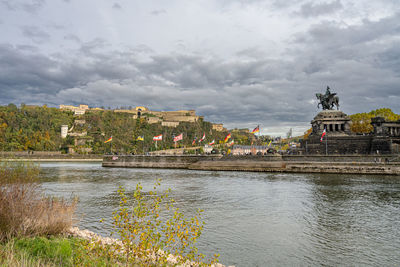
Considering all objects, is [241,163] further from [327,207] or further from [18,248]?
[18,248]

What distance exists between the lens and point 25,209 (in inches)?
397

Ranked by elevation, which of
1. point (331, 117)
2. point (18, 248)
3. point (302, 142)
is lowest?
point (18, 248)

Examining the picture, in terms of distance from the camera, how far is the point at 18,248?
27.9 ft

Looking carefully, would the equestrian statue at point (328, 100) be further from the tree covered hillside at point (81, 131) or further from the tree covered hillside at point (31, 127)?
the tree covered hillside at point (31, 127)

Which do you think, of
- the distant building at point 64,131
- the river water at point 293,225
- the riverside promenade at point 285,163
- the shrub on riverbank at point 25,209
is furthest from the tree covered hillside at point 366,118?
the distant building at point 64,131

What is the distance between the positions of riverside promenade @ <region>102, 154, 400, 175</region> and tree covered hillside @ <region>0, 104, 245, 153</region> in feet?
245

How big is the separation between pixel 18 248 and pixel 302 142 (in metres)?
64.2

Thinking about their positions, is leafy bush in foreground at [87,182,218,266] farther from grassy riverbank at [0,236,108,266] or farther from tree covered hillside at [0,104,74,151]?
tree covered hillside at [0,104,74,151]

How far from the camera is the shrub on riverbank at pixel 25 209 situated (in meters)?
9.63

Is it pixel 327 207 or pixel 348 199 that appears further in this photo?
pixel 348 199

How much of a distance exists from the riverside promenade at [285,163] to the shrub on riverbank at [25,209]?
44484 mm

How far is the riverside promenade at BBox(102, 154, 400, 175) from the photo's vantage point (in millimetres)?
44025

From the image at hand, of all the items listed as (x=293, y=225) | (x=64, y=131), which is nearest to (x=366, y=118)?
(x=293, y=225)

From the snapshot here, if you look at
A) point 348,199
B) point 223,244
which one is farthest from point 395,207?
point 223,244
